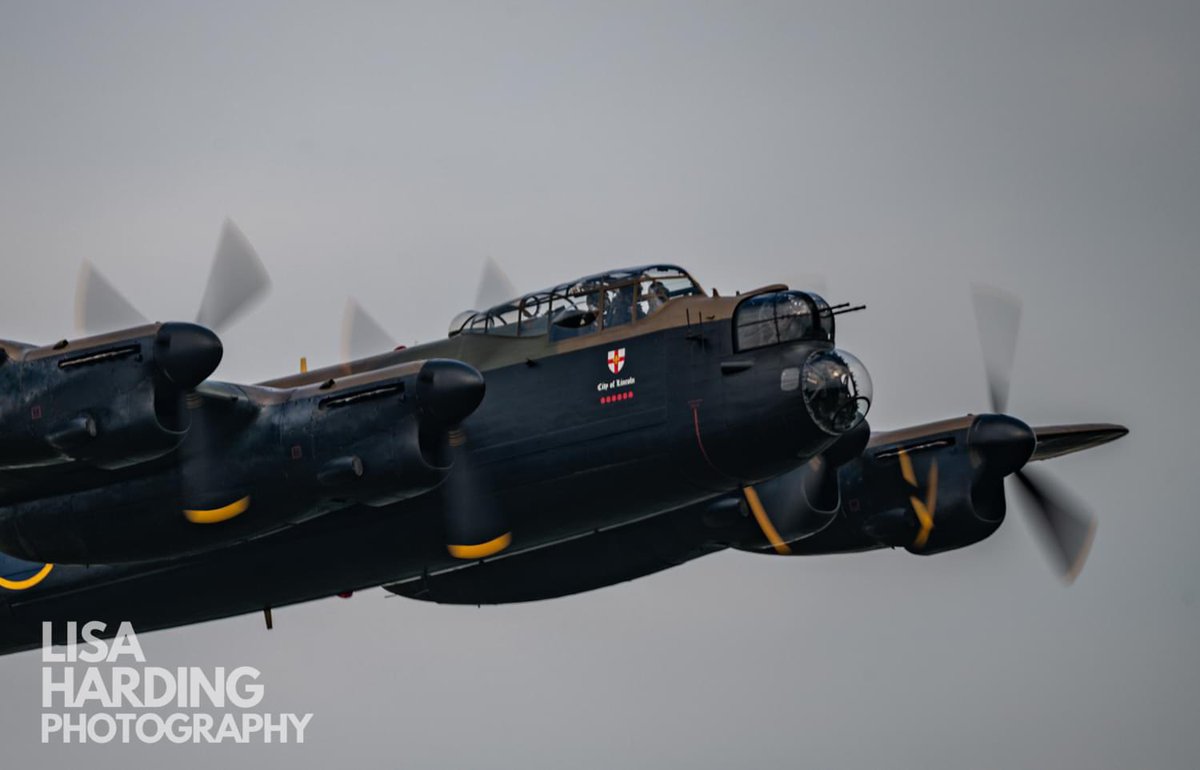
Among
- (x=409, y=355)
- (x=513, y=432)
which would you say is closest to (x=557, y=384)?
(x=513, y=432)

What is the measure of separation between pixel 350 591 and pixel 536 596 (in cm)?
465

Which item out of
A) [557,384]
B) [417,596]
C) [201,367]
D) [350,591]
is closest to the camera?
[201,367]

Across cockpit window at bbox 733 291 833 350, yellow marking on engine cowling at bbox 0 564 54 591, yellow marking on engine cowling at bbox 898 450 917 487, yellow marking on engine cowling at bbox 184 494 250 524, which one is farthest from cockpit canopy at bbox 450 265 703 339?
yellow marking on engine cowling at bbox 0 564 54 591

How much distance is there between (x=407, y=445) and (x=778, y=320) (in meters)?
6.13

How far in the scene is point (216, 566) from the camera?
3319 cm

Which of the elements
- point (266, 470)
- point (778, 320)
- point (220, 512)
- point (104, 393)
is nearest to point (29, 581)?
point (220, 512)

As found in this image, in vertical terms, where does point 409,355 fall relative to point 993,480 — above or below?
above

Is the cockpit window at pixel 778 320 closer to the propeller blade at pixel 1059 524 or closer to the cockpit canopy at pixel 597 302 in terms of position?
the cockpit canopy at pixel 597 302

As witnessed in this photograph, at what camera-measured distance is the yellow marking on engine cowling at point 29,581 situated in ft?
113

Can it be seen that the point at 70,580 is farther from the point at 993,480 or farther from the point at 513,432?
the point at 993,480

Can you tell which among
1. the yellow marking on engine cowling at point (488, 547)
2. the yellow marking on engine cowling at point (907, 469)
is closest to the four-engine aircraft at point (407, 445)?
the yellow marking on engine cowling at point (488, 547)

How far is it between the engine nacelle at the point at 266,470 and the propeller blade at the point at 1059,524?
46.2ft

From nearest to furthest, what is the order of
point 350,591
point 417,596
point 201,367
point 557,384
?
1. point 201,367
2. point 557,384
3. point 350,591
4. point 417,596

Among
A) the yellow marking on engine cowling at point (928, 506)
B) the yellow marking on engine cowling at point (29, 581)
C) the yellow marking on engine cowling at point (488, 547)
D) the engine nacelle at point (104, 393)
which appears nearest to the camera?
the engine nacelle at point (104, 393)
